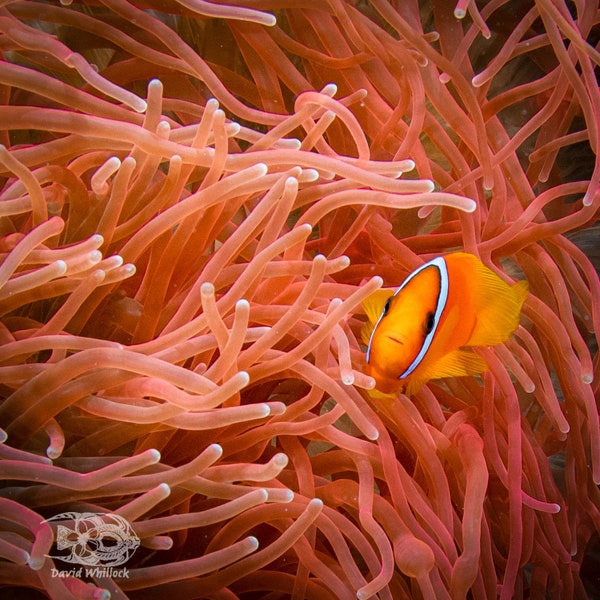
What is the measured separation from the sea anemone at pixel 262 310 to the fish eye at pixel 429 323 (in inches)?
3.9

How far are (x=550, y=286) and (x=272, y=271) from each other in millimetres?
655

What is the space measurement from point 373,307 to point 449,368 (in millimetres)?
142

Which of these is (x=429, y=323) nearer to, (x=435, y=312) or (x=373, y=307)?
(x=435, y=312)

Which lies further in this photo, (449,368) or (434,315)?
(449,368)

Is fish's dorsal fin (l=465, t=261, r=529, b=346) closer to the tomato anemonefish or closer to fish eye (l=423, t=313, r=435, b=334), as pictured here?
the tomato anemonefish

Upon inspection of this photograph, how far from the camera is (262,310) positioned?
3.28ft

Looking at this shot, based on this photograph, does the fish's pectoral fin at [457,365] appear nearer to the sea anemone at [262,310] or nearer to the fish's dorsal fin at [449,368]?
the fish's dorsal fin at [449,368]

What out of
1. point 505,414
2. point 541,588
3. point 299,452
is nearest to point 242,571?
point 299,452

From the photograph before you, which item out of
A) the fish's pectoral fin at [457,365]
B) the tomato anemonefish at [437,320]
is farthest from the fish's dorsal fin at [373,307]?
the fish's pectoral fin at [457,365]

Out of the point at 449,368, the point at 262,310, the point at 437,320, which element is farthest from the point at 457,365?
the point at 262,310

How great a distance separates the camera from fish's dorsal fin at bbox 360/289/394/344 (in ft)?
3.04

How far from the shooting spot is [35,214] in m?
0.92

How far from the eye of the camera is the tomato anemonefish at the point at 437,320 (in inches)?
32.4

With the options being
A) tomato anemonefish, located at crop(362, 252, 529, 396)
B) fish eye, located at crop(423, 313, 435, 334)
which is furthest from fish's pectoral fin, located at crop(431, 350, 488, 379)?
fish eye, located at crop(423, 313, 435, 334)
